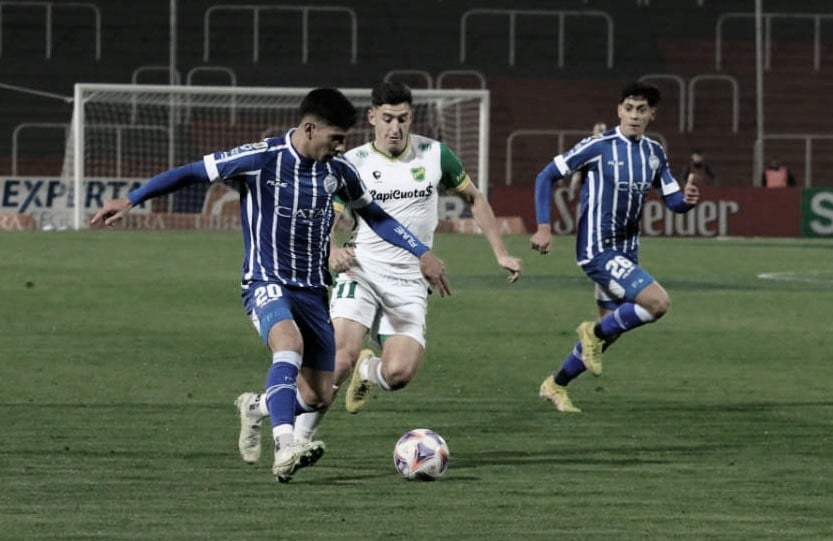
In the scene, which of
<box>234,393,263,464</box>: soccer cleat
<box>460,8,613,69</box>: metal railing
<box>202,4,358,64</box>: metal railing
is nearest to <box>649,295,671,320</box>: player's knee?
<box>234,393,263,464</box>: soccer cleat

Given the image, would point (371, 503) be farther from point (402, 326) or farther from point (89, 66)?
point (89, 66)

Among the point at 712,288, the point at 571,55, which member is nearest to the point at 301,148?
the point at 712,288

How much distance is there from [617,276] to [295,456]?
501cm

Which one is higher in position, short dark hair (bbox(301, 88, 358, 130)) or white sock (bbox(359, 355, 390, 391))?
short dark hair (bbox(301, 88, 358, 130))

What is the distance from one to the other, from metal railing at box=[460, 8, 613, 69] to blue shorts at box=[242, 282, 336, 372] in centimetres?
3457

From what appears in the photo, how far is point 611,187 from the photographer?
13.0m

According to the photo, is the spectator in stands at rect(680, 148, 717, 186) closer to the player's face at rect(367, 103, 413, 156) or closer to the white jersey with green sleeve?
the white jersey with green sleeve

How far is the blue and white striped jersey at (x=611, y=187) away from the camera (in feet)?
42.5

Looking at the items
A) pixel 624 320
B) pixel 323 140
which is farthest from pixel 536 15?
→ pixel 323 140

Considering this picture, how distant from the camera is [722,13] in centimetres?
4594

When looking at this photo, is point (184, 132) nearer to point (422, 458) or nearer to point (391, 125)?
point (391, 125)

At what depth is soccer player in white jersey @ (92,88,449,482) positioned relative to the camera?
28.4 ft

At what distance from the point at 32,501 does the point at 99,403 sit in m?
3.97

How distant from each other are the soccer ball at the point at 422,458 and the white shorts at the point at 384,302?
2080 millimetres
